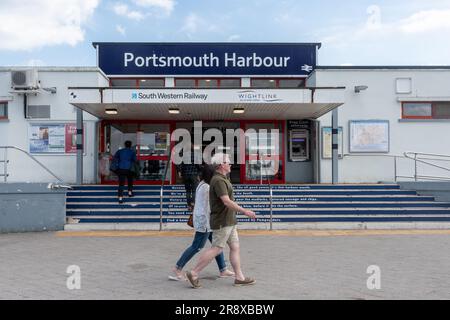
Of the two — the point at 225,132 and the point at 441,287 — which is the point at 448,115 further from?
the point at 441,287

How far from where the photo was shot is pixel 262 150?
13.9 metres

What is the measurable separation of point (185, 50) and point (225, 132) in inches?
129

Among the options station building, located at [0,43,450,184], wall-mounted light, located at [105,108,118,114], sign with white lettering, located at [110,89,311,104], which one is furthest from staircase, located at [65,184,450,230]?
sign with white lettering, located at [110,89,311,104]

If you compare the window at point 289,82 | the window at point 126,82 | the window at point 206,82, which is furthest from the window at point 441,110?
the window at point 126,82


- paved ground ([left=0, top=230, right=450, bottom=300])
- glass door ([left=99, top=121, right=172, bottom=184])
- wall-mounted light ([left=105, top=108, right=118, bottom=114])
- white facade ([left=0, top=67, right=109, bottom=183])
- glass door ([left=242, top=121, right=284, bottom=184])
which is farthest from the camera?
glass door ([left=242, top=121, right=284, bottom=184])

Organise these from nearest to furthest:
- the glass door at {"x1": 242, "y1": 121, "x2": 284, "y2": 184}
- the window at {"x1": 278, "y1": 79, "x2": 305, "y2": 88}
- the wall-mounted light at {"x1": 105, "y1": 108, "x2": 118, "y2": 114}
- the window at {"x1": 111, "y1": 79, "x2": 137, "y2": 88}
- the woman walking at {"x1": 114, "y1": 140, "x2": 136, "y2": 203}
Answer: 1. the woman walking at {"x1": 114, "y1": 140, "x2": 136, "y2": 203}
2. the wall-mounted light at {"x1": 105, "y1": 108, "x2": 118, "y2": 114}
3. the glass door at {"x1": 242, "y1": 121, "x2": 284, "y2": 184}
4. the window at {"x1": 111, "y1": 79, "x2": 137, "y2": 88}
5. the window at {"x1": 278, "y1": 79, "x2": 305, "y2": 88}

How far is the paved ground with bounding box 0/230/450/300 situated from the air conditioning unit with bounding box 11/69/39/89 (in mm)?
5633

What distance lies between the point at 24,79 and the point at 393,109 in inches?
476

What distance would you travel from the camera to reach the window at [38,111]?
42.7ft

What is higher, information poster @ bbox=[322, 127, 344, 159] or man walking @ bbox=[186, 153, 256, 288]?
information poster @ bbox=[322, 127, 344, 159]

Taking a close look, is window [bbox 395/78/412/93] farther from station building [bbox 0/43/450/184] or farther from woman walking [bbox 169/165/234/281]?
woman walking [bbox 169/165/234/281]

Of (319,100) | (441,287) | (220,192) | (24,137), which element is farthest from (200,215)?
(24,137)

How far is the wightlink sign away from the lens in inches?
557

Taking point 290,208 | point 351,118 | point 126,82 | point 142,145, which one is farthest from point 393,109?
point 126,82
